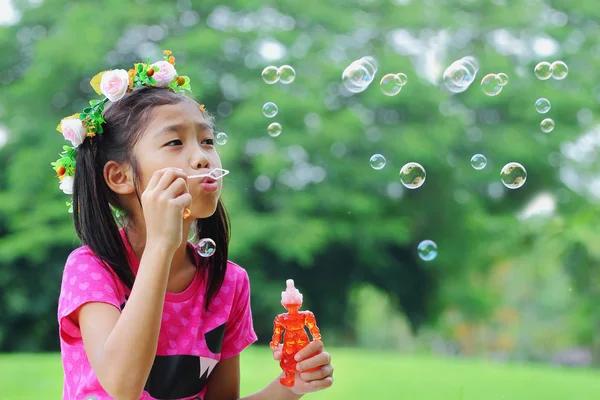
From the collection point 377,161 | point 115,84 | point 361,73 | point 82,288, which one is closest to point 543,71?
point 361,73

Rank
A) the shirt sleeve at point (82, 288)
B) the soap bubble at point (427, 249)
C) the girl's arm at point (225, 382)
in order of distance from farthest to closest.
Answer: the soap bubble at point (427, 249) < the girl's arm at point (225, 382) < the shirt sleeve at point (82, 288)

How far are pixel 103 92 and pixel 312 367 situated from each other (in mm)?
686

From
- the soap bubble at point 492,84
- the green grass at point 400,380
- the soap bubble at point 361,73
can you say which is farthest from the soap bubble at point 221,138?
the green grass at point 400,380

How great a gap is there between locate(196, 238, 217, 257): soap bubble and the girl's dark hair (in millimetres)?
39

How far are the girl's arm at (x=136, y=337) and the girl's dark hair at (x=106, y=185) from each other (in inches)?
7.6

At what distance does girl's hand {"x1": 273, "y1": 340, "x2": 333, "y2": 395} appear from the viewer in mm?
1360

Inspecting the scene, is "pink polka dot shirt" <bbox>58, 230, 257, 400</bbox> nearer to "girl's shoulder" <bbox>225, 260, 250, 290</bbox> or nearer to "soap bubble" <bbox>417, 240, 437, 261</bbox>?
"girl's shoulder" <bbox>225, 260, 250, 290</bbox>

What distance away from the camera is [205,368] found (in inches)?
58.9

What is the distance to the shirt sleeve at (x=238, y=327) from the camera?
5.22 ft

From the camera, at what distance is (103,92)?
158cm

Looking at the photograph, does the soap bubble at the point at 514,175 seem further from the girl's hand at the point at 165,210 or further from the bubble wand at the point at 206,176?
the girl's hand at the point at 165,210

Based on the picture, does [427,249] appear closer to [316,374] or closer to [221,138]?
[221,138]

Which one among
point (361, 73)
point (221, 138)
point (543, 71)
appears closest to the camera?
point (221, 138)

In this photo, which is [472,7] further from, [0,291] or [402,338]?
[0,291]
